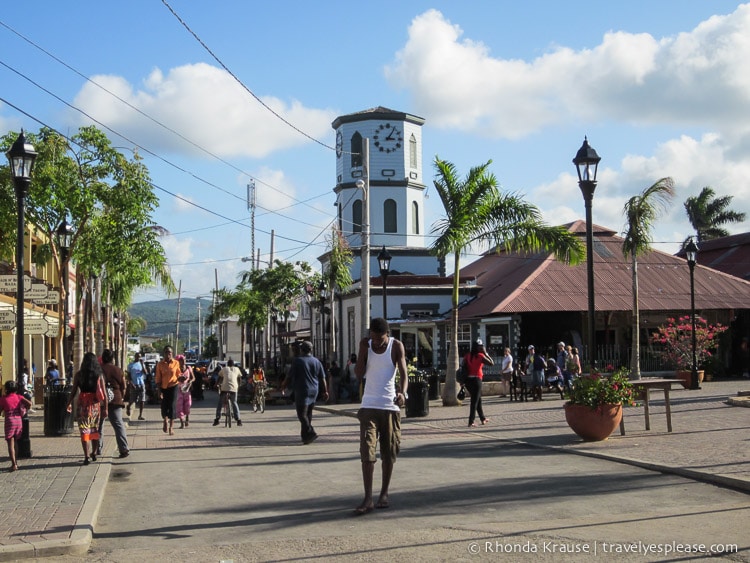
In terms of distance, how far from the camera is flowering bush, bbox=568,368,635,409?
46.6ft

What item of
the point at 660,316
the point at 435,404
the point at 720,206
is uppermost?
the point at 720,206

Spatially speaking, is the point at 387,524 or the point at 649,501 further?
the point at 649,501

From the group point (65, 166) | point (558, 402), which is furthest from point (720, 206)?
point (65, 166)

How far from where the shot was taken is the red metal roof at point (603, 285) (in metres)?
36.6

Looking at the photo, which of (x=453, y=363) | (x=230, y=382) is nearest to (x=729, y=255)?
(x=453, y=363)

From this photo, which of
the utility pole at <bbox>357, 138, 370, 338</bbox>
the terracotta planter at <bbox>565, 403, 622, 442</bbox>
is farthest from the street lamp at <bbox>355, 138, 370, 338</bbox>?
the terracotta planter at <bbox>565, 403, 622, 442</bbox>

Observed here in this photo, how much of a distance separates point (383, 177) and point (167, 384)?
30.7 metres

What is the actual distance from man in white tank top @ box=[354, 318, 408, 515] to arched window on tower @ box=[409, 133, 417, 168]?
41.0m

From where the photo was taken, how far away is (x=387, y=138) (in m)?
49.0

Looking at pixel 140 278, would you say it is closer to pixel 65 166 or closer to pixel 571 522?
pixel 65 166

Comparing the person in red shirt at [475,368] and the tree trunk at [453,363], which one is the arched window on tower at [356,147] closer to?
the tree trunk at [453,363]

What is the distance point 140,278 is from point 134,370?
4.90 m

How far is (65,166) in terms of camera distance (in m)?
22.5

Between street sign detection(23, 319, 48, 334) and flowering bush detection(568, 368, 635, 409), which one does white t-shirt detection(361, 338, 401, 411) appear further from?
street sign detection(23, 319, 48, 334)
